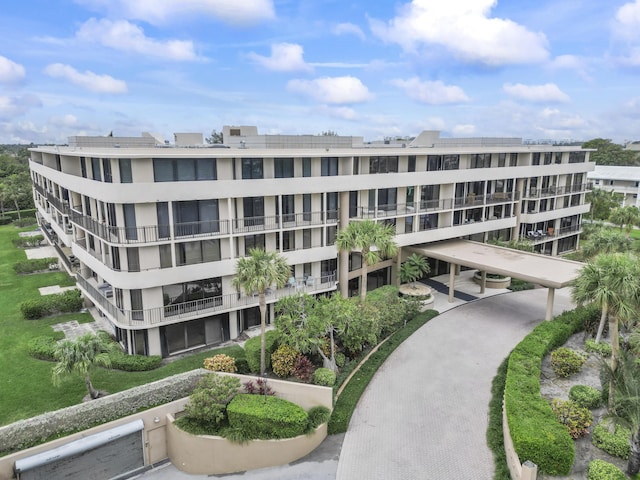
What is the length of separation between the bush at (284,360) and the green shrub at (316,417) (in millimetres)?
3115

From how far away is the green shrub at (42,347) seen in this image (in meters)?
26.2

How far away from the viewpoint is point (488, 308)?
35188 millimetres

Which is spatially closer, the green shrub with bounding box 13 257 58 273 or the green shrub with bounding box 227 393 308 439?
the green shrub with bounding box 227 393 308 439

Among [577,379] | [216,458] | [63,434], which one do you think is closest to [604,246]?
[577,379]

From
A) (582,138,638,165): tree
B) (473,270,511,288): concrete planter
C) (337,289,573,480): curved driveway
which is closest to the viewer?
(337,289,573,480): curved driveway

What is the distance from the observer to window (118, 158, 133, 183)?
25062 mm

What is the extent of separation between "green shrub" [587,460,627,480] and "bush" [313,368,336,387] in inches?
467

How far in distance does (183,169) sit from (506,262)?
2538 centimetres

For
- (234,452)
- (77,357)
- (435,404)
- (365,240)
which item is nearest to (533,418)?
(435,404)

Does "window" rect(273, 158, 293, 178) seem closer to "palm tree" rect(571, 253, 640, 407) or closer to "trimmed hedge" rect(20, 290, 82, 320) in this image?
"trimmed hedge" rect(20, 290, 82, 320)

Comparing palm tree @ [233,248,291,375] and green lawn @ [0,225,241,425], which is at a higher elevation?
palm tree @ [233,248,291,375]

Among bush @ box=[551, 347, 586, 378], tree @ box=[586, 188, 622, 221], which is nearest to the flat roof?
bush @ box=[551, 347, 586, 378]

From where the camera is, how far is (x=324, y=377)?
23438 mm

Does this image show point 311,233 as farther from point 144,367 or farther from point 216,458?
point 216,458
